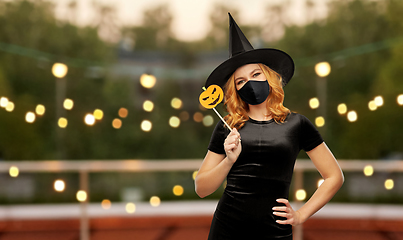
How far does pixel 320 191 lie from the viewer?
102 centimetres

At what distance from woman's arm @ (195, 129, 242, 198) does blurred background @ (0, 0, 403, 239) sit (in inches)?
133

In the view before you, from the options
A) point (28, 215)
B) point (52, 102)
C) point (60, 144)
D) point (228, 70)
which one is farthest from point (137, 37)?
point (228, 70)

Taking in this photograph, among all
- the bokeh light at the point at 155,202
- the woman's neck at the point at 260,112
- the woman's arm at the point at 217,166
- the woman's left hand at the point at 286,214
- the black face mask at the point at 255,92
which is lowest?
the woman's left hand at the point at 286,214

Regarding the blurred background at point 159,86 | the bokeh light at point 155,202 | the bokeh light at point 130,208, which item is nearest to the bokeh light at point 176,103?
the blurred background at point 159,86

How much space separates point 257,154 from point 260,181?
88 mm

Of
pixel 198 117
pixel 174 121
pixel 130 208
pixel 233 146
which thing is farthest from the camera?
pixel 198 117

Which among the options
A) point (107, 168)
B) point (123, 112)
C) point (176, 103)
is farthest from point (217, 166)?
point (123, 112)

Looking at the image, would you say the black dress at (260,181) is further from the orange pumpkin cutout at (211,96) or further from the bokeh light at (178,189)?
the bokeh light at (178,189)

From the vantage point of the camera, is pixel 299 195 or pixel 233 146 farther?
pixel 299 195

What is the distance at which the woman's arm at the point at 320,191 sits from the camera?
38.1 inches

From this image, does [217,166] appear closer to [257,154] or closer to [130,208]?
[257,154]

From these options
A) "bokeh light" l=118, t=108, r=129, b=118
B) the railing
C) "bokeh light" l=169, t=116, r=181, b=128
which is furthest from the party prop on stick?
"bokeh light" l=118, t=108, r=129, b=118

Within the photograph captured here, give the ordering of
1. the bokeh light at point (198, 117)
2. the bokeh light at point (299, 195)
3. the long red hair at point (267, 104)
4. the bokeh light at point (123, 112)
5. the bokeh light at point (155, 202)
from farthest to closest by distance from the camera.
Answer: the bokeh light at point (123, 112)
the bokeh light at point (198, 117)
the bokeh light at point (155, 202)
the bokeh light at point (299, 195)
the long red hair at point (267, 104)

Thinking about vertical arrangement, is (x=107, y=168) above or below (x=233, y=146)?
above
